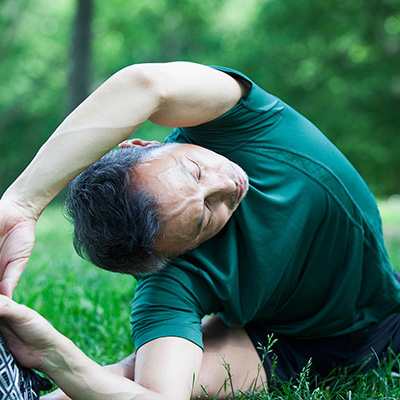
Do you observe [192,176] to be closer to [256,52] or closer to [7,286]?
[7,286]

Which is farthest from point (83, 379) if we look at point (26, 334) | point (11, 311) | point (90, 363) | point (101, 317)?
point (101, 317)

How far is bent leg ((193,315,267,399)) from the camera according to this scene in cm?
223

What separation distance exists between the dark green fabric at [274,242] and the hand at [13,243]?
64 cm

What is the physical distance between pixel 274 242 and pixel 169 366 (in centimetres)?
67

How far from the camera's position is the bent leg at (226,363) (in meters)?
2.23

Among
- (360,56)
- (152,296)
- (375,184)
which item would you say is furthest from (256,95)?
(375,184)

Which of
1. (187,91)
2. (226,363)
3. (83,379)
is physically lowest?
(226,363)

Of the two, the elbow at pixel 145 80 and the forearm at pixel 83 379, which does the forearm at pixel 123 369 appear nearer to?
the forearm at pixel 83 379

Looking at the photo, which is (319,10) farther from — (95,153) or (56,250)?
(95,153)

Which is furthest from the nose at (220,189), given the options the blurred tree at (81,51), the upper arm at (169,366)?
the blurred tree at (81,51)

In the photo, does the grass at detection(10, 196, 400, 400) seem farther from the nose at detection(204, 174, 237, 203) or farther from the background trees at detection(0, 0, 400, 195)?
the background trees at detection(0, 0, 400, 195)

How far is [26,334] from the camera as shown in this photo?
1657 mm

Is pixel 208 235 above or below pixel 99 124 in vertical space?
below

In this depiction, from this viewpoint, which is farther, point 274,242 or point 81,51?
point 81,51
